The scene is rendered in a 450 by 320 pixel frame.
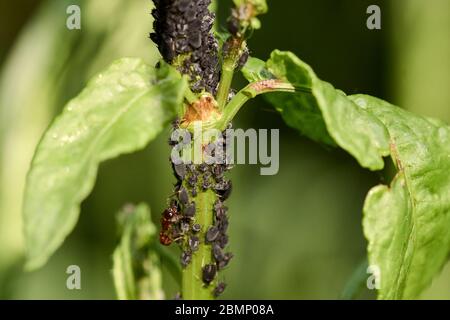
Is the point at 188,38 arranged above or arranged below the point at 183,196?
above

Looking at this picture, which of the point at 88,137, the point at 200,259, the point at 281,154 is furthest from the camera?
the point at 281,154

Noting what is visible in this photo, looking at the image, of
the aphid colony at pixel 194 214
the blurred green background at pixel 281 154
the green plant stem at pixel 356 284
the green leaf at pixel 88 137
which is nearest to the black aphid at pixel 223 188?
the aphid colony at pixel 194 214

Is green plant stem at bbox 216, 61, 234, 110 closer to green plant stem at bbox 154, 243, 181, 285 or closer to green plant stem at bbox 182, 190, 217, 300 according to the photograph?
green plant stem at bbox 182, 190, 217, 300

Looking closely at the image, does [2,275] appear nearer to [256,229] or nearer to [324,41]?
[256,229]

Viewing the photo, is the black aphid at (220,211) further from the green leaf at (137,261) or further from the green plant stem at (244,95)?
the green leaf at (137,261)

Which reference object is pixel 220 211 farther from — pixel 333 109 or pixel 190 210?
pixel 333 109

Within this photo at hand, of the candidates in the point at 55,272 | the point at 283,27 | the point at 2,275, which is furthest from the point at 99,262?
the point at 283,27

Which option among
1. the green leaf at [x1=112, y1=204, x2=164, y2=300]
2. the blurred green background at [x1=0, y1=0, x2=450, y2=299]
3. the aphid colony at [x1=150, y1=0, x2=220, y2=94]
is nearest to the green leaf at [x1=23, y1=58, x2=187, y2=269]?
the aphid colony at [x1=150, y1=0, x2=220, y2=94]

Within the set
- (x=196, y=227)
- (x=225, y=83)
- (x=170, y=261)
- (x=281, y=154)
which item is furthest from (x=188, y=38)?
(x=281, y=154)

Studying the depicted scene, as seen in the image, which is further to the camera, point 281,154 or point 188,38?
point 281,154
